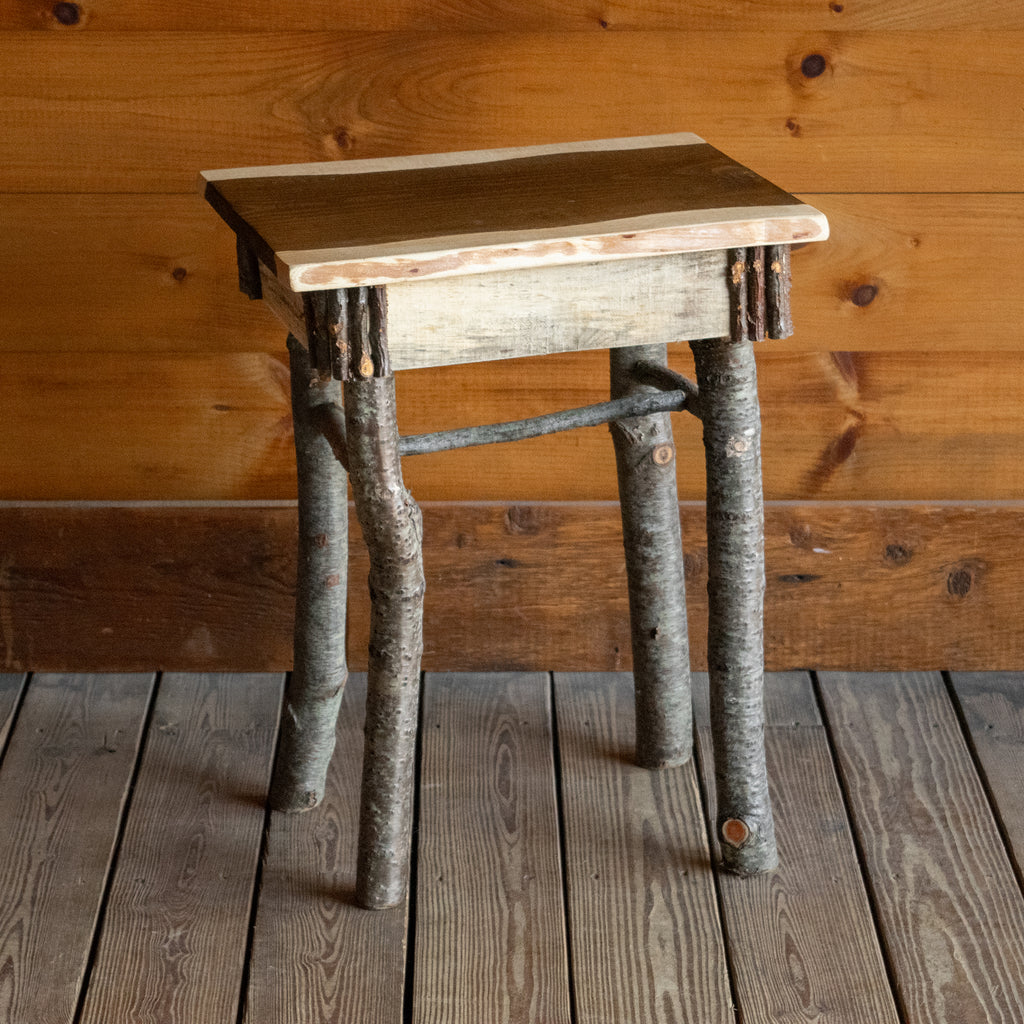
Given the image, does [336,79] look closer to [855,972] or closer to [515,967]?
[515,967]

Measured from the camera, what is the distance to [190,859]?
4.73 ft

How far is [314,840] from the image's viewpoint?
1.47 meters

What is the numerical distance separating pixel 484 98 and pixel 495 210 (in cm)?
41

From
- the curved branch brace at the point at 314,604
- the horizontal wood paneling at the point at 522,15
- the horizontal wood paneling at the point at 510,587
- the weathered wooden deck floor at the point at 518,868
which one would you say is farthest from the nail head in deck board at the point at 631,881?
the horizontal wood paneling at the point at 522,15

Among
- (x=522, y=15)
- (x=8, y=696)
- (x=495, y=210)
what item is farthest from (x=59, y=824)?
(x=522, y=15)

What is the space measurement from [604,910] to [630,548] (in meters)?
0.38

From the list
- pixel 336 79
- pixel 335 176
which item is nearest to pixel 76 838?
pixel 335 176

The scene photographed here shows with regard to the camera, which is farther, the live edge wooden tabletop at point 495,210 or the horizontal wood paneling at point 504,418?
the horizontal wood paneling at point 504,418

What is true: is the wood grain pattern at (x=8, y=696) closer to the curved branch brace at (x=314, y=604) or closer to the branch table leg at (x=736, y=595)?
the curved branch brace at (x=314, y=604)

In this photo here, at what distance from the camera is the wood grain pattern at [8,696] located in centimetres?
165

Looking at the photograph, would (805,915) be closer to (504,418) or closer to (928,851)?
(928,851)

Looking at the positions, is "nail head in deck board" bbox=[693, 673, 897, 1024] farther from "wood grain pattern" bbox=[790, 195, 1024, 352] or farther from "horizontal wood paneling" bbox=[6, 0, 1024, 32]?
"horizontal wood paneling" bbox=[6, 0, 1024, 32]

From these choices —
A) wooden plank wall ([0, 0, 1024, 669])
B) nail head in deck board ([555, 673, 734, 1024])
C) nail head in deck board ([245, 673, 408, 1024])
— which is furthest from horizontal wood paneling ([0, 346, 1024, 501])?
nail head in deck board ([245, 673, 408, 1024])

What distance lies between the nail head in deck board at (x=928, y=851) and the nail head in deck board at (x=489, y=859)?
0.33m
